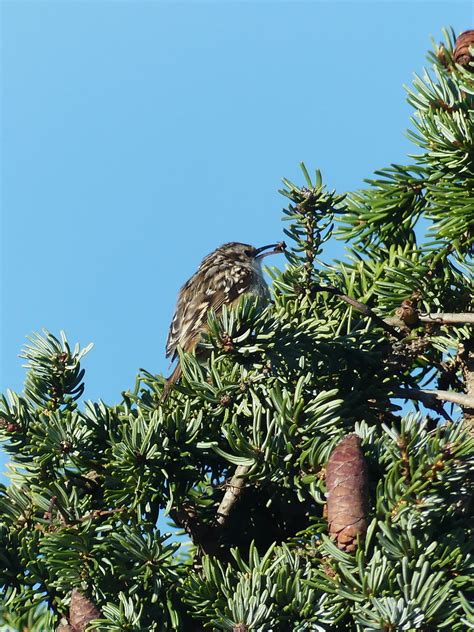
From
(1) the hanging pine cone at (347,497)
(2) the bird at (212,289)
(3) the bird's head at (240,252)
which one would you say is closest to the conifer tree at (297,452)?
(1) the hanging pine cone at (347,497)

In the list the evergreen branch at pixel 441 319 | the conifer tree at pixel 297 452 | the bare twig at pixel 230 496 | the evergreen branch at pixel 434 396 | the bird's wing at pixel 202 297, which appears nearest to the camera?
the conifer tree at pixel 297 452

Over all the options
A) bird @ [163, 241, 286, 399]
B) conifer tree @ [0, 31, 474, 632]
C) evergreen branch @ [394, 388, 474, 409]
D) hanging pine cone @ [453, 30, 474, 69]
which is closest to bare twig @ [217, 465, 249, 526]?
conifer tree @ [0, 31, 474, 632]

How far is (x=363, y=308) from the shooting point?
3.03 meters

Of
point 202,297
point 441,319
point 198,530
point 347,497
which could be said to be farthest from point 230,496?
point 202,297

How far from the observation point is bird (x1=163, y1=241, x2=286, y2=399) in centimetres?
563

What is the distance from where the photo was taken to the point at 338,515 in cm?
220

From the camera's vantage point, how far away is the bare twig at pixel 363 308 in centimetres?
303

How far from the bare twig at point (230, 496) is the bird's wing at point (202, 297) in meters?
2.69

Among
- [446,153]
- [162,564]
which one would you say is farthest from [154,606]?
[446,153]

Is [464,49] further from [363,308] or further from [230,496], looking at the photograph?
[230,496]

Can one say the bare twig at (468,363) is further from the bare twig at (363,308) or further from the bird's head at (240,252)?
the bird's head at (240,252)

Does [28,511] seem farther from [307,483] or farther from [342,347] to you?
[342,347]

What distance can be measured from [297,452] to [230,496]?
0.25 meters

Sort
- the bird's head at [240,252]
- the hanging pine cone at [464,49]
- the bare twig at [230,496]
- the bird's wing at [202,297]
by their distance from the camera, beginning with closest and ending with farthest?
the bare twig at [230,496], the hanging pine cone at [464,49], the bird's wing at [202,297], the bird's head at [240,252]
